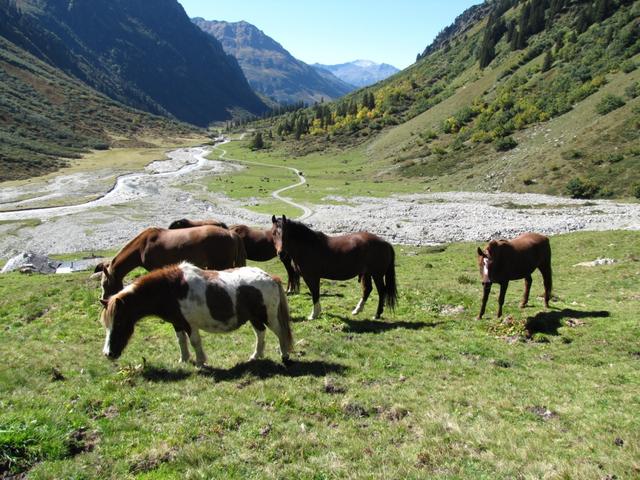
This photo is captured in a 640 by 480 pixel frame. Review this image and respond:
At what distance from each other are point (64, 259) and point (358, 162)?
86.1 metres

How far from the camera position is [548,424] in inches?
362

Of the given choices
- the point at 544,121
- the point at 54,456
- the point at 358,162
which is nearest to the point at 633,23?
the point at 544,121

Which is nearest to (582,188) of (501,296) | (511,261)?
(511,261)

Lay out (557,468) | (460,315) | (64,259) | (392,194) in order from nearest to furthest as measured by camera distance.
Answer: (557,468) < (460,315) < (64,259) < (392,194)

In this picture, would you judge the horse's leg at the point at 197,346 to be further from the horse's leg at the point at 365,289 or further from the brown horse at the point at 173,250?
the horse's leg at the point at 365,289

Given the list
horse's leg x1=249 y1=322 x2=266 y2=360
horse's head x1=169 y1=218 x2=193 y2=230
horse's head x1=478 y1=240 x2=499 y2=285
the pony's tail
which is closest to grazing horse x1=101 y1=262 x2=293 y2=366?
horse's leg x1=249 y1=322 x2=266 y2=360

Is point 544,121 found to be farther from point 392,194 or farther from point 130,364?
point 130,364

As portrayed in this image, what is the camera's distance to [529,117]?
85000 mm

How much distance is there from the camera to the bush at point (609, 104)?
223ft

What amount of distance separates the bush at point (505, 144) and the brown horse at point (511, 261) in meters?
66.3

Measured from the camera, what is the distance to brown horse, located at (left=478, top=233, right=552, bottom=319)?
17156 millimetres

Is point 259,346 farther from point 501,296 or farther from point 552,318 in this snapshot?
point 552,318

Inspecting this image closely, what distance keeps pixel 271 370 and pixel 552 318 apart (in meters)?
11.0

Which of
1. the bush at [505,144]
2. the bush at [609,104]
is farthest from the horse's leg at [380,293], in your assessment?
the bush at [505,144]
